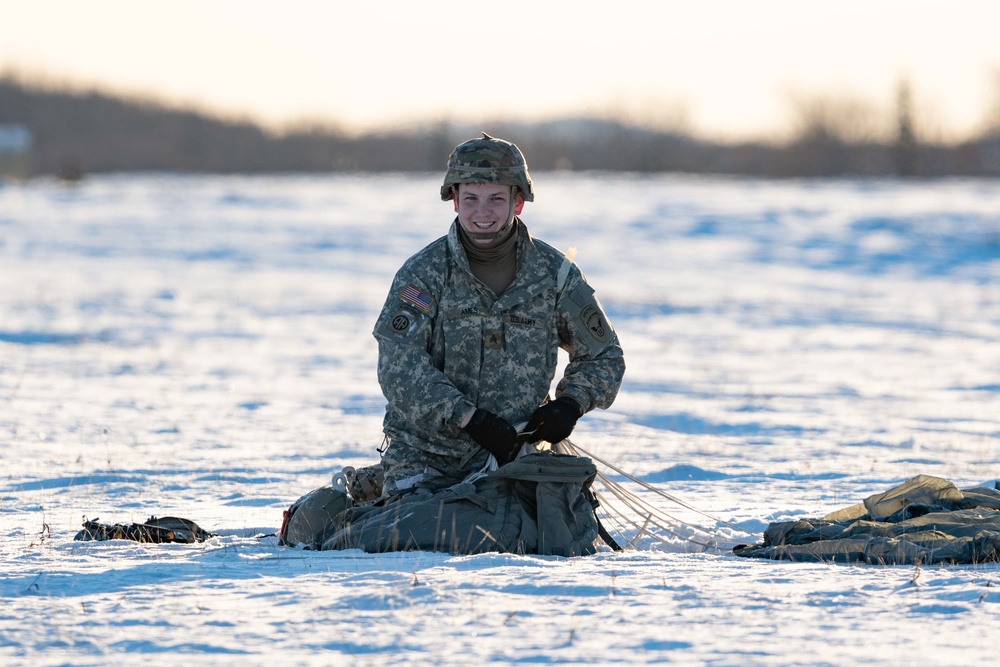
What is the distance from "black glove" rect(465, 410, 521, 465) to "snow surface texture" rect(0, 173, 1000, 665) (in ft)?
1.83

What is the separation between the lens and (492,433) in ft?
18.2

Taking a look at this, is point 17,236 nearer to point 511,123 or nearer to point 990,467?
point 990,467

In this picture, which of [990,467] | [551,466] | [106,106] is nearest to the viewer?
[551,466]

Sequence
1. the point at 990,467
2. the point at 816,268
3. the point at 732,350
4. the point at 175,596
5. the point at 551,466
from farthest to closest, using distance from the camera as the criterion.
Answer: the point at 816,268 → the point at 732,350 → the point at 990,467 → the point at 551,466 → the point at 175,596

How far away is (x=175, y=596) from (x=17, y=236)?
24.4 metres

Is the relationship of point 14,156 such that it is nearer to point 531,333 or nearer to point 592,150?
point 592,150

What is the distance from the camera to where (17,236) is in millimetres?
27094

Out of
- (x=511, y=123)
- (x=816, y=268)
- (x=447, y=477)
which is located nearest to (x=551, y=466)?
(x=447, y=477)

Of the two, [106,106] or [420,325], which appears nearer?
[420,325]

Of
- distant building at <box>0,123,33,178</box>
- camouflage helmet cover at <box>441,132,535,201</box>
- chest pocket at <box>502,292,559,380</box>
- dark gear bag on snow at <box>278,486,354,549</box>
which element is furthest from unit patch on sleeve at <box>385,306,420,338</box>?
distant building at <box>0,123,33,178</box>

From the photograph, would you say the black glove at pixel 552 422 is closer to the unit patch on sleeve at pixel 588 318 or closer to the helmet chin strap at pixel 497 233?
the unit patch on sleeve at pixel 588 318

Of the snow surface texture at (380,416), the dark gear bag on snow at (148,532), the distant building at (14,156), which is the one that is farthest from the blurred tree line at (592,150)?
the dark gear bag on snow at (148,532)

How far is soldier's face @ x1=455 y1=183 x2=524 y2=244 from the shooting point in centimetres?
574

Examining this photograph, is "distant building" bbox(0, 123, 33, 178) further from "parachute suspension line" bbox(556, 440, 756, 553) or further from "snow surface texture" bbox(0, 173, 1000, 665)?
"parachute suspension line" bbox(556, 440, 756, 553)
